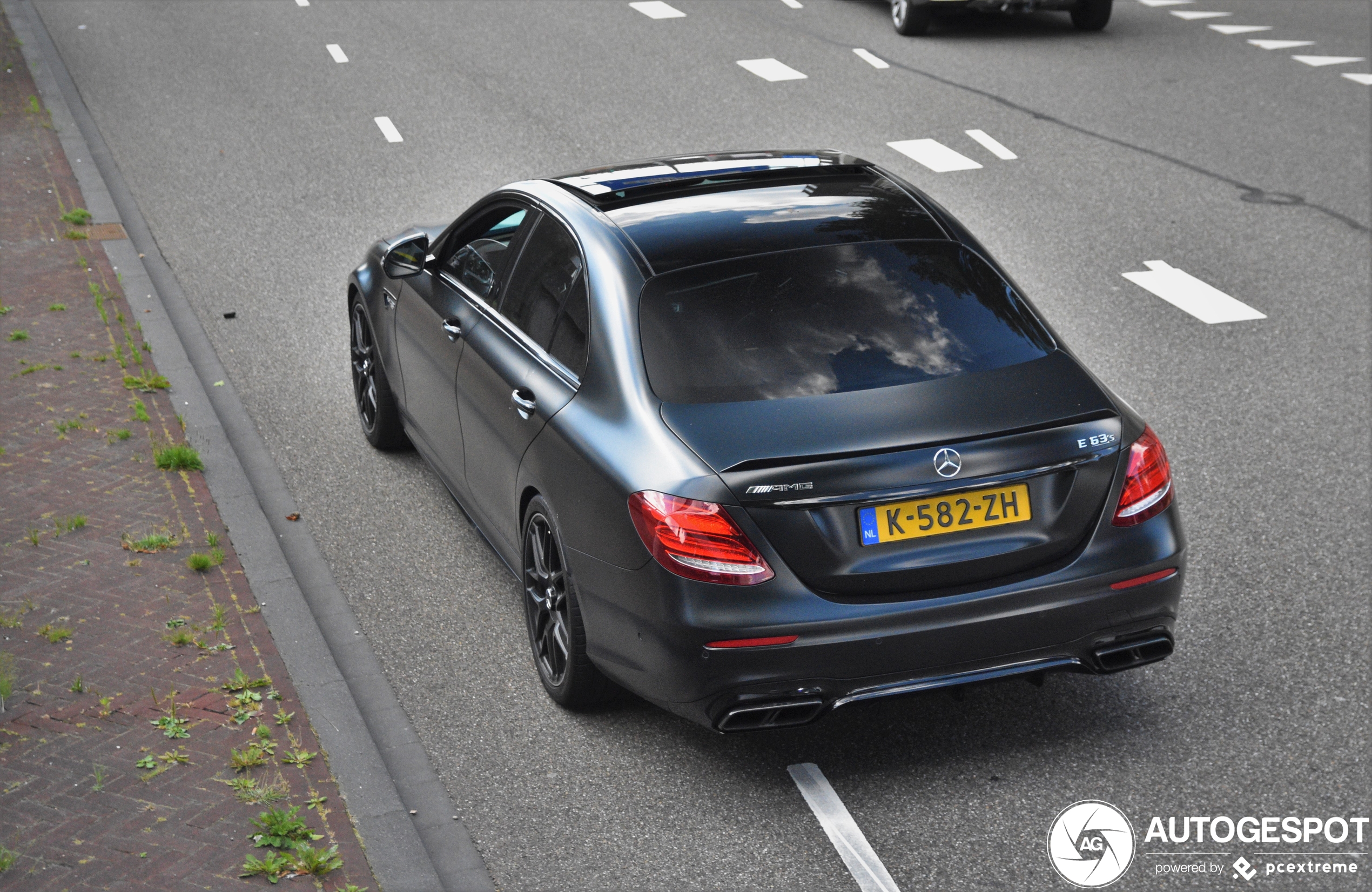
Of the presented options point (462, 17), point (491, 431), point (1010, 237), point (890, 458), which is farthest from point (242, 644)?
point (462, 17)

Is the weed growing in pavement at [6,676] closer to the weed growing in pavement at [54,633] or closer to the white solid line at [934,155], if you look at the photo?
the weed growing in pavement at [54,633]

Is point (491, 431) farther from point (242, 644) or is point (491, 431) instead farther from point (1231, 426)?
point (1231, 426)

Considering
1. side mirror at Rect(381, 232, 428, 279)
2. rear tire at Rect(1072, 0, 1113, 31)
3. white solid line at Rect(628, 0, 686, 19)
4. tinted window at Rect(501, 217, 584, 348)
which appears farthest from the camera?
white solid line at Rect(628, 0, 686, 19)

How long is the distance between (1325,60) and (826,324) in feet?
47.6

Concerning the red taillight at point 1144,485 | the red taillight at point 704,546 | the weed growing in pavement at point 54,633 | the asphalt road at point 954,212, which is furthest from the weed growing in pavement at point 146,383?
the red taillight at point 1144,485

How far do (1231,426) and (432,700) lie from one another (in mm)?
4393

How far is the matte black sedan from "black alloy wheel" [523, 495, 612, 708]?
0.5 inches

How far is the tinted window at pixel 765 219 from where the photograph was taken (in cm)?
492

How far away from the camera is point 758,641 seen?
416 centimetres

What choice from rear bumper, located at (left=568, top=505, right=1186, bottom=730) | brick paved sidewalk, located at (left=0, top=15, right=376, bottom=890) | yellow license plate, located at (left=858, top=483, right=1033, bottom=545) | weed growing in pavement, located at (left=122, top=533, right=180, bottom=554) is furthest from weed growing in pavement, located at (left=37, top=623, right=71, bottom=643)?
yellow license plate, located at (left=858, top=483, right=1033, bottom=545)

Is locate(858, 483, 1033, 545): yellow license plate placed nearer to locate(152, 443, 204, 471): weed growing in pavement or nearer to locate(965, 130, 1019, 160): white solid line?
locate(152, 443, 204, 471): weed growing in pavement

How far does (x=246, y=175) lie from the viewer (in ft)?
40.5

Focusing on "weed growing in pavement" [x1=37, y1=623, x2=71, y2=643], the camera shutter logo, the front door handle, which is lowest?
"weed growing in pavement" [x1=37, y1=623, x2=71, y2=643]

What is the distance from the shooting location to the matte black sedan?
4164 millimetres
